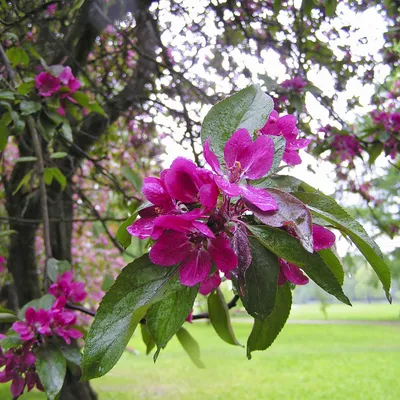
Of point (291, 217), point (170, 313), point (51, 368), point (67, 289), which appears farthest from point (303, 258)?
point (67, 289)

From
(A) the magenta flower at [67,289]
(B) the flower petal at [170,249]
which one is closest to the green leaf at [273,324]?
(B) the flower petal at [170,249]

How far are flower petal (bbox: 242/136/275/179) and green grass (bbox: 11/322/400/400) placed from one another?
8.20 feet

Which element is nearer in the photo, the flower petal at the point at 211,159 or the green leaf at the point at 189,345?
the flower petal at the point at 211,159

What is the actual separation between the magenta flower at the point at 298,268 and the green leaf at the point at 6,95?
767 millimetres

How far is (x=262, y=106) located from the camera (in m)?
0.47

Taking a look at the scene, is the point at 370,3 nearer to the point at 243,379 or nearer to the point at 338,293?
the point at 338,293

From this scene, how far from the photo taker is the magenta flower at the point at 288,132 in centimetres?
51

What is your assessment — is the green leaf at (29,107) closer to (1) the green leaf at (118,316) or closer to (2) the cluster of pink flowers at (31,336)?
(2) the cluster of pink flowers at (31,336)

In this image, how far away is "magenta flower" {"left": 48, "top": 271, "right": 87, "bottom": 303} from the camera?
3.28 ft

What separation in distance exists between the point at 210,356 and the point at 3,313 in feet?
16.9

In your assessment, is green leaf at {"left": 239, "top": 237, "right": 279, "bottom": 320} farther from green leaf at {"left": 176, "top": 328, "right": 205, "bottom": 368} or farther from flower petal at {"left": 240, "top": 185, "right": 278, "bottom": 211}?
green leaf at {"left": 176, "top": 328, "right": 205, "bottom": 368}

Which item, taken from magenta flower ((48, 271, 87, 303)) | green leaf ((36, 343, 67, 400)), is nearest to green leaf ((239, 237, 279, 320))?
green leaf ((36, 343, 67, 400))

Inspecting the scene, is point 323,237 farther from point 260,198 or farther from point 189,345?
point 189,345

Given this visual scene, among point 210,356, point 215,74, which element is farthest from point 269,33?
point 210,356
